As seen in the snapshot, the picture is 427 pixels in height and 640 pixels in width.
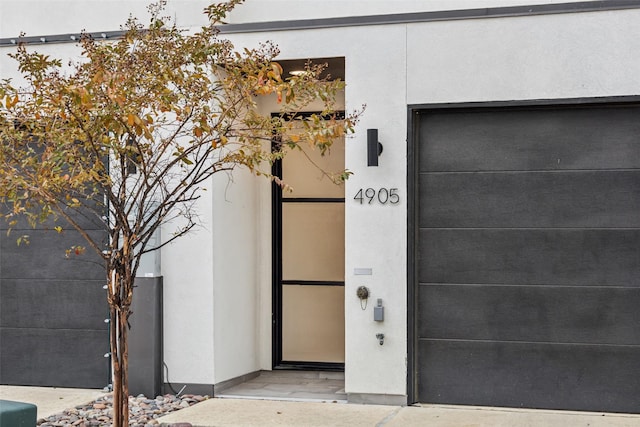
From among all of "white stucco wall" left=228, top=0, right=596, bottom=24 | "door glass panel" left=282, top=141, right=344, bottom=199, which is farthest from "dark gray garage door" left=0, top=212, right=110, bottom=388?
"white stucco wall" left=228, top=0, right=596, bottom=24

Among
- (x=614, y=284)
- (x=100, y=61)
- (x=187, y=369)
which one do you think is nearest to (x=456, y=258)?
(x=614, y=284)

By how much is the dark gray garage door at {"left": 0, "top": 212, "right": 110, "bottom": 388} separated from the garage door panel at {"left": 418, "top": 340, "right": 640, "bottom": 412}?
364cm

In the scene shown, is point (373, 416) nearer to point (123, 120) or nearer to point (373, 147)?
point (373, 147)

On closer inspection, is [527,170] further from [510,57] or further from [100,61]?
[100,61]

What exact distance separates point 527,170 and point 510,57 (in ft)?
3.62

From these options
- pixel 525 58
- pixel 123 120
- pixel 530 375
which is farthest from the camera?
pixel 530 375

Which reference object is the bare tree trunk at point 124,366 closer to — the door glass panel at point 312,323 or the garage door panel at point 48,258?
the garage door panel at point 48,258

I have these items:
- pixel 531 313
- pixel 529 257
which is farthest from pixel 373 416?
pixel 529 257

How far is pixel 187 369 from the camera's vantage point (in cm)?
1025

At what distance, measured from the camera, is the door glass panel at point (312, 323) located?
11523 millimetres

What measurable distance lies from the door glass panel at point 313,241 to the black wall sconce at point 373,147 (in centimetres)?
191

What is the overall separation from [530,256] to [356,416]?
7.48 feet

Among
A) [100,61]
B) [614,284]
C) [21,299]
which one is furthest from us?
[21,299]

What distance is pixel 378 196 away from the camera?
9734 mm
